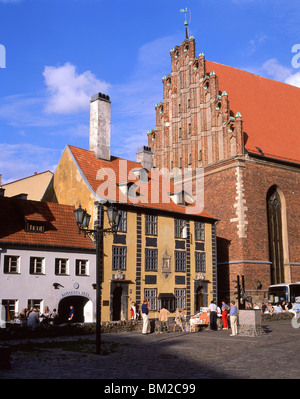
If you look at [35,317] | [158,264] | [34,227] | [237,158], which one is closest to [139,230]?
[158,264]

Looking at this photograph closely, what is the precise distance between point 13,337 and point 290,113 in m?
32.9

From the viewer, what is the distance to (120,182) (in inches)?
1181

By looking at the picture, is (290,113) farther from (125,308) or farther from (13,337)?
(13,337)

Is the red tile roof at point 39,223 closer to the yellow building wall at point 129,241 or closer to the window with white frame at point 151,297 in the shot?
the yellow building wall at point 129,241

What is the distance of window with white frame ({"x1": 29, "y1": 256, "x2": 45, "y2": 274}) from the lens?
2392cm

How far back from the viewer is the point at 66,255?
83.1 ft

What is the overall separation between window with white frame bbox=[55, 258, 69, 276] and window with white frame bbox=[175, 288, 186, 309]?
8.10 metres

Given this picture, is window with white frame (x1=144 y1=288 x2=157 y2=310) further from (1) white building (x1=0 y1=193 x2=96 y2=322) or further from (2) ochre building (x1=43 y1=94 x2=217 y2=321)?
(1) white building (x1=0 y1=193 x2=96 y2=322)

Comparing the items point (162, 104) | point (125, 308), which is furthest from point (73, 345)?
point (162, 104)

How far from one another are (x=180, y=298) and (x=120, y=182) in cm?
843

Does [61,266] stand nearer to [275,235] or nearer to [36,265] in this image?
[36,265]

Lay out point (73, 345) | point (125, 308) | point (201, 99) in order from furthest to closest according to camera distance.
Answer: point (201, 99) → point (125, 308) → point (73, 345)

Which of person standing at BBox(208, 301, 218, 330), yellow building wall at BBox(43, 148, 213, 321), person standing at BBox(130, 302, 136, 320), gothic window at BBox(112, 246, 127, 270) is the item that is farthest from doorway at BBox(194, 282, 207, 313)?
person standing at BBox(208, 301, 218, 330)
